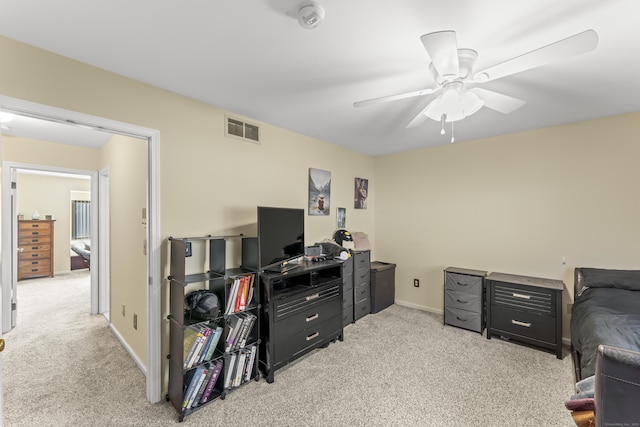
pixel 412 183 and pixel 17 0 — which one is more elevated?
pixel 17 0

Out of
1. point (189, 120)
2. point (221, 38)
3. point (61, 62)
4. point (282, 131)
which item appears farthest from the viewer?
point (282, 131)

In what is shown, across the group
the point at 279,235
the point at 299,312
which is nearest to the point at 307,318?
the point at 299,312

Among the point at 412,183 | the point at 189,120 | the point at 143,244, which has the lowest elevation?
the point at 143,244

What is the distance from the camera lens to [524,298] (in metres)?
2.95

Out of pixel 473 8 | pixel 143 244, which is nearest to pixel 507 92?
pixel 473 8

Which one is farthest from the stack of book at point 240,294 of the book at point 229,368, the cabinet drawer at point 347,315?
the cabinet drawer at point 347,315

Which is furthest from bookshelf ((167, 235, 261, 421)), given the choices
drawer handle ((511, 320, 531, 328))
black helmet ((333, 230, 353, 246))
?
drawer handle ((511, 320, 531, 328))

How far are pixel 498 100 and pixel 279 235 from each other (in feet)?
6.90

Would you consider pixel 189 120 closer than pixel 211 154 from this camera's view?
Yes

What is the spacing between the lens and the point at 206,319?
6.95ft

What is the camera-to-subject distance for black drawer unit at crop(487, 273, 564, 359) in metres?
2.79

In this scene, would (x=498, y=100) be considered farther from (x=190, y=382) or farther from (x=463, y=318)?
(x=190, y=382)

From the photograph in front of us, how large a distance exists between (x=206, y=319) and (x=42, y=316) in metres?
3.50

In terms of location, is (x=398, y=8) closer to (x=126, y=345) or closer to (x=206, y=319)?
(x=206, y=319)
